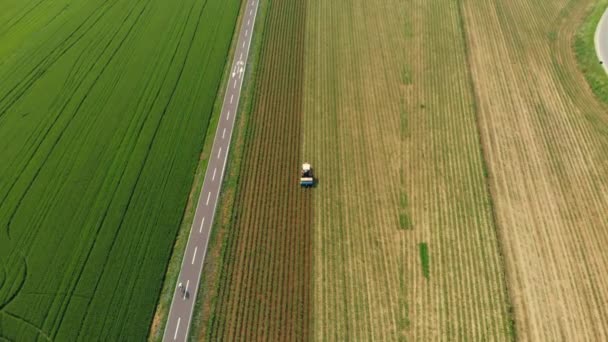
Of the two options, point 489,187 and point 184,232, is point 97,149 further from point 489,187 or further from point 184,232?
point 489,187

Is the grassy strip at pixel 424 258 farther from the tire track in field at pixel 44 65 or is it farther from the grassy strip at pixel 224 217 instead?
the tire track in field at pixel 44 65

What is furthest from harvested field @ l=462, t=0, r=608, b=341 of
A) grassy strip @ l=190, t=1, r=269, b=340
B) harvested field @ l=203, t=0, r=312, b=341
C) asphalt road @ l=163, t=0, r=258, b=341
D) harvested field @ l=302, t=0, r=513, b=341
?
asphalt road @ l=163, t=0, r=258, b=341

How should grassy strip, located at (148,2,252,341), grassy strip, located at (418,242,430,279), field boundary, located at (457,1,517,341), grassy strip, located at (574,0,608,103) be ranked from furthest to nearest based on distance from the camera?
grassy strip, located at (574,0,608,103) < grassy strip, located at (418,242,430,279) < grassy strip, located at (148,2,252,341) < field boundary, located at (457,1,517,341)

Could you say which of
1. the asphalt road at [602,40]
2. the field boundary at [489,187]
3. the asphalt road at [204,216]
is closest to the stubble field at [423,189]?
the field boundary at [489,187]

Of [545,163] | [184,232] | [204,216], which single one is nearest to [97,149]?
[184,232]

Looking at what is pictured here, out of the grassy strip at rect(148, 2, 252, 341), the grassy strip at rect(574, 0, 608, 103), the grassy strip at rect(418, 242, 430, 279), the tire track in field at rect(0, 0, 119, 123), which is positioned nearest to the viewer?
the grassy strip at rect(148, 2, 252, 341)

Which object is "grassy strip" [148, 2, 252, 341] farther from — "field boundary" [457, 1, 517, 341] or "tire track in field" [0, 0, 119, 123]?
"field boundary" [457, 1, 517, 341]
